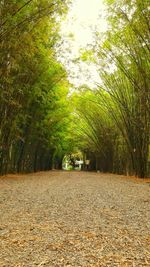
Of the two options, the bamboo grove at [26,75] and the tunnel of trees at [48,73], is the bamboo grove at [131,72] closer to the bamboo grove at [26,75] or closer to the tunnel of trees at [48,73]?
the tunnel of trees at [48,73]

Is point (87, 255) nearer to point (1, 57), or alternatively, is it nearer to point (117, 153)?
point (1, 57)

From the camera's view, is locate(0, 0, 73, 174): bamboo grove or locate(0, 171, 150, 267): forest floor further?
locate(0, 0, 73, 174): bamboo grove

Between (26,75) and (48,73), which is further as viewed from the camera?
(48,73)

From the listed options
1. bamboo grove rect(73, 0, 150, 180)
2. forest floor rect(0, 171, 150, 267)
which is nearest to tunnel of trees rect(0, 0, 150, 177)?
bamboo grove rect(73, 0, 150, 180)

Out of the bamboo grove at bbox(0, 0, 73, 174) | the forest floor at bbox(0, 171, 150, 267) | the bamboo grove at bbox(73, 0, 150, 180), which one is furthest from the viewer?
the bamboo grove at bbox(73, 0, 150, 180)

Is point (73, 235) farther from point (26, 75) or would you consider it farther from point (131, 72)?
point (131, 72)

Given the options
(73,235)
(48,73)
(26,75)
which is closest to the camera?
(73,235)

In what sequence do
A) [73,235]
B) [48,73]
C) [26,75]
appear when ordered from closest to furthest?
[73,235] → [26,75] → [48,73]

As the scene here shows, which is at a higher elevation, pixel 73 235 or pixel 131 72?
pixel 131 72

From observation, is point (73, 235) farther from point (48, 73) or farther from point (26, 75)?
point (48, 73)

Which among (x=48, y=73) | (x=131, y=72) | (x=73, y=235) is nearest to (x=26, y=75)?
(x=48, y=73)

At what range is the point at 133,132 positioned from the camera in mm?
12227

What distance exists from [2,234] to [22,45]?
5.35 meters

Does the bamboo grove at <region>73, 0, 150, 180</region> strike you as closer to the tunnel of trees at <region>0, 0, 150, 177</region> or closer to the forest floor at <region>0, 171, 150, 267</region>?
the tunnel of trees at <region>0, 0, 150, 177</region>
